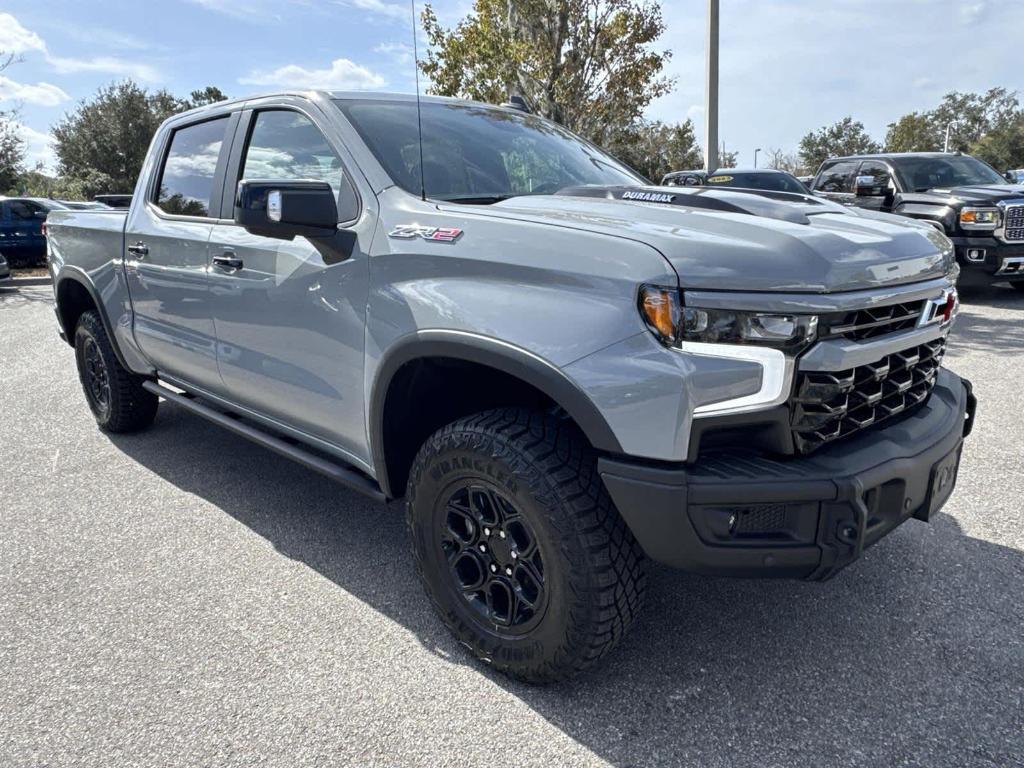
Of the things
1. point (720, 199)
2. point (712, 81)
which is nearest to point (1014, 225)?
point (712, 81)

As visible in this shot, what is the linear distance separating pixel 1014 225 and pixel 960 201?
0.60 metres

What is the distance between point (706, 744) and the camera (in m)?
2.10

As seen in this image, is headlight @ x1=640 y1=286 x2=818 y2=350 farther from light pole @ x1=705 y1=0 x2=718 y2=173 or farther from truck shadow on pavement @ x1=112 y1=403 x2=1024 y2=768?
light pole @ x1=705 y1=0 x2=718 y2=173

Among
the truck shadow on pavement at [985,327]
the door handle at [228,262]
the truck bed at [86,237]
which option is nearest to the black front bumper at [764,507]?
the door handle at [228,262]

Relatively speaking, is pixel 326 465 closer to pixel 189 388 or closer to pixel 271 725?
pixel 271 725

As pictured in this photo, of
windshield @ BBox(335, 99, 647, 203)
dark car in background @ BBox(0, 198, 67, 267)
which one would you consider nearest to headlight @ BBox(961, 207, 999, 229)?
windshield @ BBox(335, 99, 647, 203)

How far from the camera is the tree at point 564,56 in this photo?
14.5 metres

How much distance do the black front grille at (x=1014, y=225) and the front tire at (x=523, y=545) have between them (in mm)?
8234

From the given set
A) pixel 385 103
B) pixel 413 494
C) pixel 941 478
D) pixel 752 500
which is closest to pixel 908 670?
pixel 941 478

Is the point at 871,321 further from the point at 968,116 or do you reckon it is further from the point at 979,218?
the point at 968,116

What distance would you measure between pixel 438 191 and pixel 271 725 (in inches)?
70.6

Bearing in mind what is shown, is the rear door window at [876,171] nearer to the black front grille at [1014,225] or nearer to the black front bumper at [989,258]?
the black front bumper at [989,258]

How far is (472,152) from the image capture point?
3.00 meters

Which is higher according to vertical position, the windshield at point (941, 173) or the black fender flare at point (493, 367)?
the windshield at point (941, 173)
